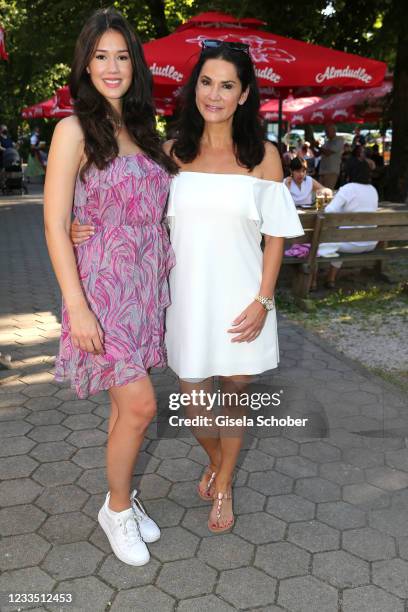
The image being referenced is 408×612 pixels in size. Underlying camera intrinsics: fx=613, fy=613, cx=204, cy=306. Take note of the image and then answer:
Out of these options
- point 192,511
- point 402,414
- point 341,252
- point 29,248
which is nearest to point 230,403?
point 192,511

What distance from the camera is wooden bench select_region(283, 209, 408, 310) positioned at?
6.29 metres

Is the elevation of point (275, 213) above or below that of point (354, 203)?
above

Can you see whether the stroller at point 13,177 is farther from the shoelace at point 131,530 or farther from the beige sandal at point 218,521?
the shoelace at point 131,530

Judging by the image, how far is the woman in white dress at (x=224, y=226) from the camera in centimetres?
248

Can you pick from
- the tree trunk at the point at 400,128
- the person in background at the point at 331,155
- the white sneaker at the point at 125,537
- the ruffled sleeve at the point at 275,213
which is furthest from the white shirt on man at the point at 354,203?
the person in background at the point at 331,155

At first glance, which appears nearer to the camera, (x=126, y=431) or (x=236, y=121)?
(x=126, y=431)

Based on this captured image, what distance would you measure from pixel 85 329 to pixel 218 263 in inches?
24.3

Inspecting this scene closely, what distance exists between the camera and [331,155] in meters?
14.3

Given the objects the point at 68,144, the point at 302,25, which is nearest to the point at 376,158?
the point at 302,25

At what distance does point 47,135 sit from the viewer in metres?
27.2

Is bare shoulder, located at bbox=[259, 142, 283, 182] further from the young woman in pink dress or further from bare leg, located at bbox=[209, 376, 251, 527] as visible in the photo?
bare leg, located at bbox=[209, 376, 251, 527]

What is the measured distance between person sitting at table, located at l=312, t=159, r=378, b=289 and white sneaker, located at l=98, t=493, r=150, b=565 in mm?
4578

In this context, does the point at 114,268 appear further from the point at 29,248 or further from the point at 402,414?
the point at 29,248

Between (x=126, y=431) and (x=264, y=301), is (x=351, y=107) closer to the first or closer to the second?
(x=264, y=301)
